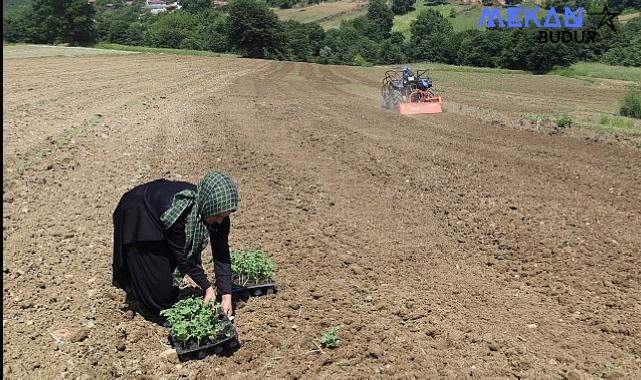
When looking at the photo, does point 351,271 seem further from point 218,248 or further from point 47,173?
point 47,173

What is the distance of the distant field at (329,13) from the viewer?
294 ft

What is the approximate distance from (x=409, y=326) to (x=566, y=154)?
682cm

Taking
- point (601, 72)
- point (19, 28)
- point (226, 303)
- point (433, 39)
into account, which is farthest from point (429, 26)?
point (226, 303)

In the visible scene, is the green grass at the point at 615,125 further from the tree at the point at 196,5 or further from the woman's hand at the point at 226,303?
the tree at the point at 196,5

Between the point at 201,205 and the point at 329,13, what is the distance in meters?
98.7

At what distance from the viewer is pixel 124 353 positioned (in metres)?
3.94

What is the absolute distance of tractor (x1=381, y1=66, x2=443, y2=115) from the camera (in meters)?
14.2

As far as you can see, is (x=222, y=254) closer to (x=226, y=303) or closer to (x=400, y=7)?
(x=226, y=303)

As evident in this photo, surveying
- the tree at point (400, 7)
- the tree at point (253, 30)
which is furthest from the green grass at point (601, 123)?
the tree at point (400, 7)

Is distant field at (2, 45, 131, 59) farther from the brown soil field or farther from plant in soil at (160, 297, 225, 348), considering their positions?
plant in soil at (160, 297, 225, 348)

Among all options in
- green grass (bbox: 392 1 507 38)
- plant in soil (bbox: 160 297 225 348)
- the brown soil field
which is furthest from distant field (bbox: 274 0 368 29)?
plant in soil (bbox: 160 297 225 348)

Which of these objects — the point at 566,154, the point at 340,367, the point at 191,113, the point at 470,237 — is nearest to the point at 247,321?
the point at 340,367

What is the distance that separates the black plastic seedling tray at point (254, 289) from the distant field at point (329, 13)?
8558cm

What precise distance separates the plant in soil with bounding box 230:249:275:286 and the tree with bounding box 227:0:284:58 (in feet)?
180
